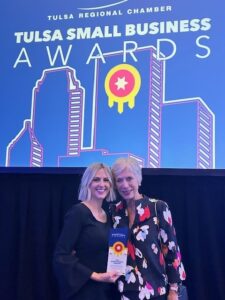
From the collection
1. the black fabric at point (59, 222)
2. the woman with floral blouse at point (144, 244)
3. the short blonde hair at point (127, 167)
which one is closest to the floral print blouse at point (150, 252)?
the woman with floral blouse at point (144, 244)

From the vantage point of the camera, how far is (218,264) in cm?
253

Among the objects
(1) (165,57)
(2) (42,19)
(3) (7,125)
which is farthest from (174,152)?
(2) (42,19)

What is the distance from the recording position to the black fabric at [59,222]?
2547 mm

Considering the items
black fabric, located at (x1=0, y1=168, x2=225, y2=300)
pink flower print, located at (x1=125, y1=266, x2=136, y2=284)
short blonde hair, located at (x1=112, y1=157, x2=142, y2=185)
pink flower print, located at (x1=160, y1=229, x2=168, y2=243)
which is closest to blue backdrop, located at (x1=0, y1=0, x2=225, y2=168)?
black fabric, located at (x1=0, y1=168, x2=225, y2=300)

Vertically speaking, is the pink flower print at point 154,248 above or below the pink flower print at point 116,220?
below

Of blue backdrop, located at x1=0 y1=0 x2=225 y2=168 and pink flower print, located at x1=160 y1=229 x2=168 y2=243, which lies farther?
blue backdrop, located at x1=0 y1=0 x2=225 y2=168

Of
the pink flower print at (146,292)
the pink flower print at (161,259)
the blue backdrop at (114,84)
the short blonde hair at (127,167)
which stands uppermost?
the blue backdrop at (114,84)

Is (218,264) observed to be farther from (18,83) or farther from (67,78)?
(18,83)

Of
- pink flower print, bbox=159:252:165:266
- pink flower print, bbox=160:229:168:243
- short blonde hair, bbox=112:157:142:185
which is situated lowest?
pink flower print, bbox=159:252:165:266

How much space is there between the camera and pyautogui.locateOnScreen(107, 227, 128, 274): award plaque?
1811mm

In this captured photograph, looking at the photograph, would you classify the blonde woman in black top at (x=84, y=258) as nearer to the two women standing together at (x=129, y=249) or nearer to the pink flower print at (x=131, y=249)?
the two women standing together at (x=129, y=249)

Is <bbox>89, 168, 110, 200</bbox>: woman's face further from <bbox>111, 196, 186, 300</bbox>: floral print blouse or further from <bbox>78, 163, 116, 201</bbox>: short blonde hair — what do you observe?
<bbox>111, 196, 186, 300</bbox>: floral print blouse

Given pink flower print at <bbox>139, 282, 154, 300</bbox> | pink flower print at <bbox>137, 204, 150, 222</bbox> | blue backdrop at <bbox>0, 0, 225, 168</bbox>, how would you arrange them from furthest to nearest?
1. blue backdrop at <bbox>0, 0, 225, 168</bbox>
2. pink flower print at <bbox>137, 204, 150, 222</bbox>
3. pink flower print at <bbox>139, 282, 154, 300</bbox>

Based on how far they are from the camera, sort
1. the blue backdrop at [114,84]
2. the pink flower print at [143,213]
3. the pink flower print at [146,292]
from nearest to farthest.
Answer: the pink flower print at [146,292] < the pink flower print at [143,213] < the blue backdrop at [114,84]
